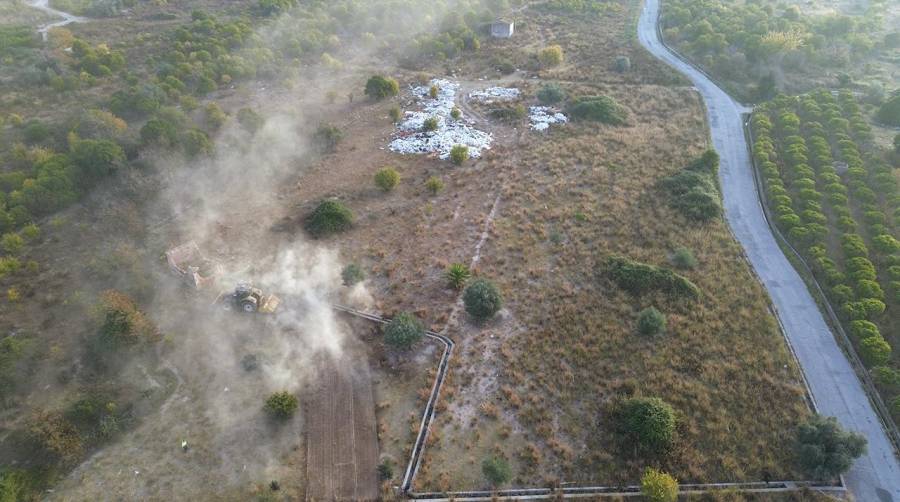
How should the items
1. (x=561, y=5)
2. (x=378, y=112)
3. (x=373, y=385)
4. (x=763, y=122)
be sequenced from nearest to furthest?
(x=373, y=385) → (x=763, y=122) → (x=378, y=112) → (x=561, y=5)

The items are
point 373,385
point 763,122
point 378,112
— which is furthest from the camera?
point 378,112

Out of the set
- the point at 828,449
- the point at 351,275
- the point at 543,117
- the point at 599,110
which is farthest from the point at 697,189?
the point at 351,275

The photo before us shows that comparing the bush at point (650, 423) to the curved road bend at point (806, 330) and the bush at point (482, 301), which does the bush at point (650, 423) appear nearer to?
the curved road bend at point (806, 330)

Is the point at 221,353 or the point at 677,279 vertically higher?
the point at 677,279

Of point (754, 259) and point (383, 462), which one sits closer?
point (383, 462)

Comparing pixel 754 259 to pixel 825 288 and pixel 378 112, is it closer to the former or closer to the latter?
pixel 825 288

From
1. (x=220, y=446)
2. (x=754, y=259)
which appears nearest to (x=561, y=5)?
(x=754, y=259)
